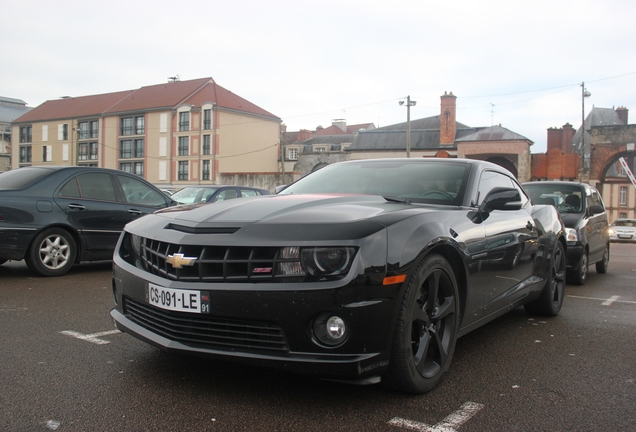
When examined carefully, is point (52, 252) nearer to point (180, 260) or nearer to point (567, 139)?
point (180, 260)

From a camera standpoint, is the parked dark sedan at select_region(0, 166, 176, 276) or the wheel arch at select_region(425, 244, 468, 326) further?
the parked dark sedan at select_region(0, 166, 176, 276)

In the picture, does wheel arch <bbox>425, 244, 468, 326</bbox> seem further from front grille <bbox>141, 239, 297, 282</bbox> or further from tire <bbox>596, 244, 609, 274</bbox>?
tire <bbox>596, 244, 609, 274</bbox>

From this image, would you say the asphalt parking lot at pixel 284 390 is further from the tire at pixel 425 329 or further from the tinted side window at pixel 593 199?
the tinted side window at pixel 593 199

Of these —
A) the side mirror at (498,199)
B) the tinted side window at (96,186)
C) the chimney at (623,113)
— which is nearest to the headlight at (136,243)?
the side mirror at (498,199)

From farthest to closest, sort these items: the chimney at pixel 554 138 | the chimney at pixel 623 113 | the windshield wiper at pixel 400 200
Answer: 1. the chimney at pixel 623 113
2. the chimney at pixel 554 138
3. the windshield wiper at pixel 400 200

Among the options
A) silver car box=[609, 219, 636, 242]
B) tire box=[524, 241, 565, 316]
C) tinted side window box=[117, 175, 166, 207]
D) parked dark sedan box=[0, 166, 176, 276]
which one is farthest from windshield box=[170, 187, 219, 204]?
silver car box=[609, 219, 636, 242]

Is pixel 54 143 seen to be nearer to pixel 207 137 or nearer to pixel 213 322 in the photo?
pixel 207 137

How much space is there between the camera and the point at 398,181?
14.1ft

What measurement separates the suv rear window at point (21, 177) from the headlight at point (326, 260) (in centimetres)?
561

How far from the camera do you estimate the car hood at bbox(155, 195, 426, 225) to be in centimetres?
304

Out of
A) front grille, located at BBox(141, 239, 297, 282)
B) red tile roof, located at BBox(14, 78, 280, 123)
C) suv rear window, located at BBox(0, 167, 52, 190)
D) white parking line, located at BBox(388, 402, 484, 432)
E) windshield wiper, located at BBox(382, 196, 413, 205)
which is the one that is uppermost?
red tile roof, located at BBox(14, 78, 280, 123)

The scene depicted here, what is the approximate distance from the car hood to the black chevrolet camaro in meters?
0.01

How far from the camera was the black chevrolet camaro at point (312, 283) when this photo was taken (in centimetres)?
278

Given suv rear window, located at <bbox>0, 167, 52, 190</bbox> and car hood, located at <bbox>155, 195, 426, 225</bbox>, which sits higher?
suv rear window, located at <bbox>0, 167, 52, 190</bbox>
